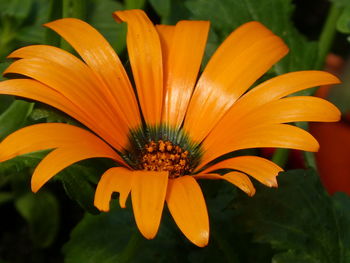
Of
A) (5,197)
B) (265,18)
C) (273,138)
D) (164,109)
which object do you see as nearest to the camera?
(273,138)

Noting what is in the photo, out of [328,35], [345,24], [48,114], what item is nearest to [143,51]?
[48,114]

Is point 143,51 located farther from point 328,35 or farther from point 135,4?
point 328,35

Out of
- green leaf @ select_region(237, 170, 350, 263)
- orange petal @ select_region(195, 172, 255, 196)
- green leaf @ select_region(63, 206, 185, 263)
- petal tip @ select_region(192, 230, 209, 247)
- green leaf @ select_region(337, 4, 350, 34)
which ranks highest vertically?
orange petal @ select_region(195, 172, 255, 196)

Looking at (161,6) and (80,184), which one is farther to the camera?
(161,6)

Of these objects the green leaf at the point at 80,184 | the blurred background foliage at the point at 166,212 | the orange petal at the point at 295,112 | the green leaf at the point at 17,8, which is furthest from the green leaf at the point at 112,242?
the green leaf at the point at 17,8

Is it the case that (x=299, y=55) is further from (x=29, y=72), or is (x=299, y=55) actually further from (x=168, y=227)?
(x=29, y=72)

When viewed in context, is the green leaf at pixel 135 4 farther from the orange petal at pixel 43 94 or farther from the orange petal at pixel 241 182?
the orange petal at pixel 241 182

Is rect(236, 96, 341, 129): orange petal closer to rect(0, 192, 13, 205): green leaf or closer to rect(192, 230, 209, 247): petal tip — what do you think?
rect(192, 230, 209, 247): petal tip

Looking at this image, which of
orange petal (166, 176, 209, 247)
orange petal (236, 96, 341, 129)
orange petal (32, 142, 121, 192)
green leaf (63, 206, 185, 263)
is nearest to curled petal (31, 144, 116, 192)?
orange petal (32, 142, 121, 192)
